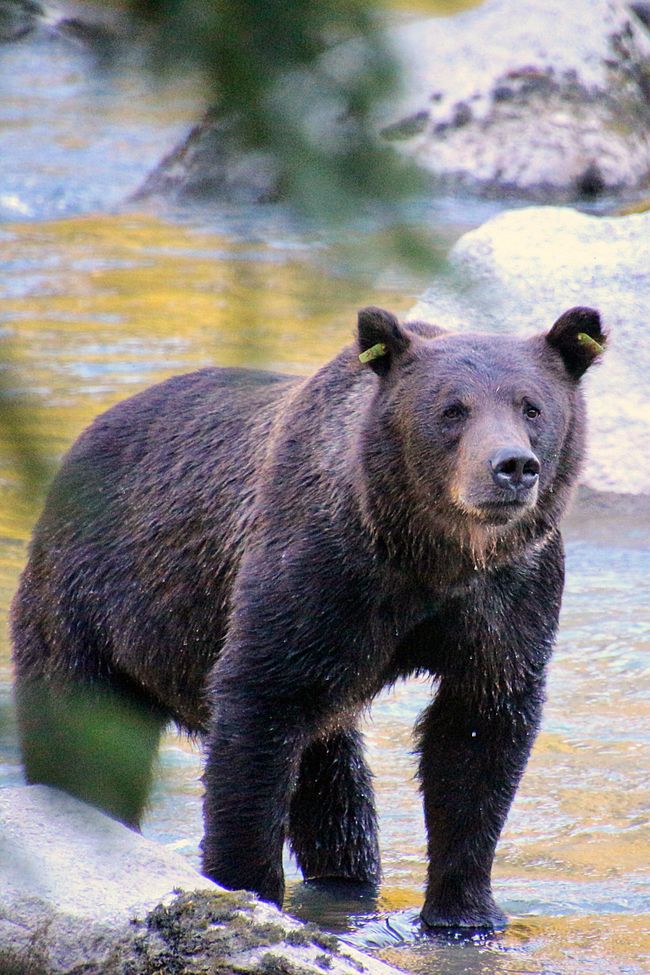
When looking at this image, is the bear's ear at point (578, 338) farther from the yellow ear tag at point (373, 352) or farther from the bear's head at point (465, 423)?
the yellow ear tag at point (373, 352)

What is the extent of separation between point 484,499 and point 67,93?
3254 millimetres

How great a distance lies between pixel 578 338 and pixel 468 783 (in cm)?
158

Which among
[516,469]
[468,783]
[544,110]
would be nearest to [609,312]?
[468,783]

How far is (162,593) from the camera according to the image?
18.6 feet

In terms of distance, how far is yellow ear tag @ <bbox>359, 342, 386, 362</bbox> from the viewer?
197 inches

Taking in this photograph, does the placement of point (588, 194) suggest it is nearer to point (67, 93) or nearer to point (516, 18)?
point (516, 18)

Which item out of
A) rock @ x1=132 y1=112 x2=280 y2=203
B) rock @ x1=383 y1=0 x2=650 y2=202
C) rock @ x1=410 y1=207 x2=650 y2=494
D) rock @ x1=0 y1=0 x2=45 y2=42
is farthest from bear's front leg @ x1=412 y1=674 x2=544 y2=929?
rock @ x1=383 y1=0 x2=650 y2=202

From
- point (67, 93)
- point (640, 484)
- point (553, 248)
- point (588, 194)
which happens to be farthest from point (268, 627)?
point (588, 194)

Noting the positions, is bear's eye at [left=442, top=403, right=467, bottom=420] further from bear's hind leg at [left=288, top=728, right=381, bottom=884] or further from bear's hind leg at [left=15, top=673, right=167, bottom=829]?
bear's hind leg at [left=15, top=673, right=167, bottom=829]

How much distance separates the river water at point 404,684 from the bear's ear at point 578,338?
32.9 inches

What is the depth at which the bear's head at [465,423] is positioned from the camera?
4.76 meters

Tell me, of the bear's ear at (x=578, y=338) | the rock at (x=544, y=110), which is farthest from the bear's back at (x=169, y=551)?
the rock at (x=544, y=110)

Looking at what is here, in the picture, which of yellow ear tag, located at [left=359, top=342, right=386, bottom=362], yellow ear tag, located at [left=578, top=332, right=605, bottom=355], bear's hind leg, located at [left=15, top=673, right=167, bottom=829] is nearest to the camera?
bear's hind leg, located at [left=15, top=673, right=167, bottom=829]

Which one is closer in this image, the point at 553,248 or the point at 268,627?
the point at 268,627
